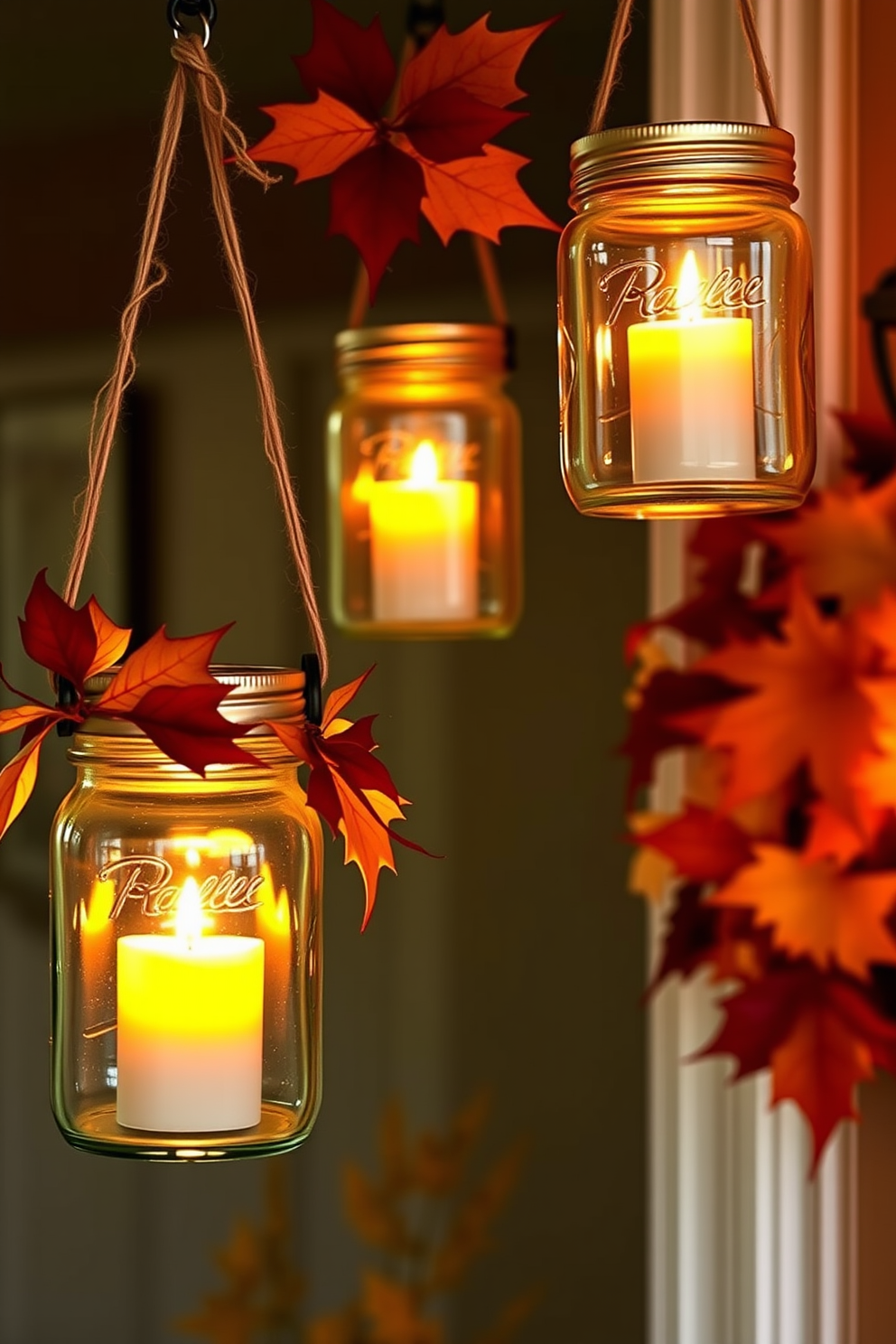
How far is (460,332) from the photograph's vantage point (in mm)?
1040

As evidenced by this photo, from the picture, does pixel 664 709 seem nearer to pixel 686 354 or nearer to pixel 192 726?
pixel 686 354

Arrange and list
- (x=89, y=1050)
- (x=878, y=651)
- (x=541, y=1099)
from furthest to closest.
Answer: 1. (x=541, y=1099)
2. (x=878, y=651)
3. (x=89, y=1050)

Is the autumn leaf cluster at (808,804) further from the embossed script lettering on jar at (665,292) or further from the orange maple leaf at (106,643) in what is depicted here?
the orange maple leaf at (106,643)

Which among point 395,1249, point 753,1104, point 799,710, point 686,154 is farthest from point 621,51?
point 395,1249

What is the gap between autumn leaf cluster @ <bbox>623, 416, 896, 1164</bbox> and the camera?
867mm

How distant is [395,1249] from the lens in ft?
6.91

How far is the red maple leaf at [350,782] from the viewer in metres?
0.46

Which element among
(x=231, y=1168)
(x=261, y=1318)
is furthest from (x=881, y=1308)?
(x=231, y=1168)

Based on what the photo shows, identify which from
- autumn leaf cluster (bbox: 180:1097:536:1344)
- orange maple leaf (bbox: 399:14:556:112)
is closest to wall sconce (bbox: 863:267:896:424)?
orange maple leaf (bbox: 399:14:556:112)

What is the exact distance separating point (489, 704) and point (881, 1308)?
1056 millimetres

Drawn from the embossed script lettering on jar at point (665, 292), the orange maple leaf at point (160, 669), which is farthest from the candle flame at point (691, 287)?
the orange maple leaf at point (160, 669)

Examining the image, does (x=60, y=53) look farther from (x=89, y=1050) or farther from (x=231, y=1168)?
(x=89, y=1050)

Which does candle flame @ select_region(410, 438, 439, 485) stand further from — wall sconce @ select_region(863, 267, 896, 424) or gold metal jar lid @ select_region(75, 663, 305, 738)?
gold metal jar lid @ select_region(75, 663, 305, 738)

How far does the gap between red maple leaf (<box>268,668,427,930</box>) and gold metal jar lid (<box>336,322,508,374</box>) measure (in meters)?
0.59
